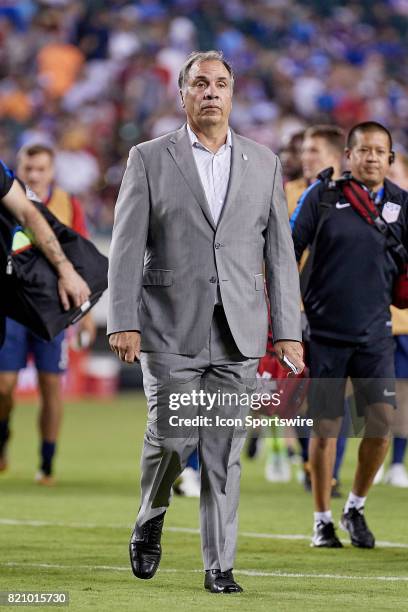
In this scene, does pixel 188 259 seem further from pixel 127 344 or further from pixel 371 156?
pixel 371 156

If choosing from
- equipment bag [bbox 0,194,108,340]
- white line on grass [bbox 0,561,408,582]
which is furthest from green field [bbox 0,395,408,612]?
equipment bag [bbox 0,194,108,340]

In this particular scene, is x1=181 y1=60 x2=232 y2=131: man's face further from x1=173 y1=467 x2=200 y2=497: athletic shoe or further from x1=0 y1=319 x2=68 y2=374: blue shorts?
x1=0 y1=319 x2=68 y2=374: blue shorts

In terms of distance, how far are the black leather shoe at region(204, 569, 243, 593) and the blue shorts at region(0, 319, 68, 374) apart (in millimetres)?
4655

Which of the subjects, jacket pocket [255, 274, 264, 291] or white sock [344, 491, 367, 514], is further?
white sock [344, 491, 367, 514]

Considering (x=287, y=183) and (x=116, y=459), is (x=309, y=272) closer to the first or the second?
(x=287, y=183)

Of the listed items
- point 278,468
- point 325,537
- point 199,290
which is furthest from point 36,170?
point 199,290

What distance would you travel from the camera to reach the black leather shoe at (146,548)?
19.1 ft

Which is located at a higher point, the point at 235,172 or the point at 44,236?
the point at 235,172

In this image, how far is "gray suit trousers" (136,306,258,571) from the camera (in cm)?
572

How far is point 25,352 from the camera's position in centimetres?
1032

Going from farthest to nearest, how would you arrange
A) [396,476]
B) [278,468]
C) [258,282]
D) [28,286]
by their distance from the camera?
[278,468], [396,476], [28,286], [258,282]

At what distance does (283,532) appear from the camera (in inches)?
312

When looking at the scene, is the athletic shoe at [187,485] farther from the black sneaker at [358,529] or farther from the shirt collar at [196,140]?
the shirt collar at [196,140]

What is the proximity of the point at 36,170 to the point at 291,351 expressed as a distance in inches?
188
